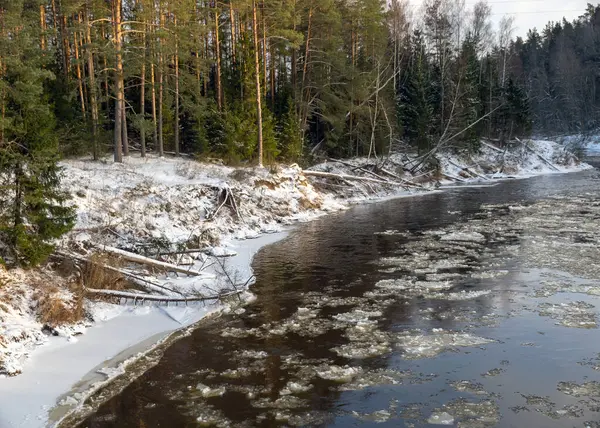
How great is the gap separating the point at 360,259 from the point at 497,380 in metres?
8.58

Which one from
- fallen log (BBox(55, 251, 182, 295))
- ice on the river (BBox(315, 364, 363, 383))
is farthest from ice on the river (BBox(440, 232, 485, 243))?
ice on the river (BBox(315, 364, 363, 383))

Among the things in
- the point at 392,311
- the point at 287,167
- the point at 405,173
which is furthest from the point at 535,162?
the point at 392,311

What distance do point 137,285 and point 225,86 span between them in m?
22.8

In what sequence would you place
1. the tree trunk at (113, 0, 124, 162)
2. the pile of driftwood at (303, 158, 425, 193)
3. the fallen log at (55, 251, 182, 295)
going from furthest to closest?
the pile of driftwood at (303, 158, 425, 193) < the tree trunk at (113, 0, 124, 162) < the fallen log at (55, 251, 182, 295)

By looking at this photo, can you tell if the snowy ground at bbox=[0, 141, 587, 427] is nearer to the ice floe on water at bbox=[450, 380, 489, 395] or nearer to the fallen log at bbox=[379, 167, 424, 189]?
the fallen log at bbox=[379, 167, 424, 189]

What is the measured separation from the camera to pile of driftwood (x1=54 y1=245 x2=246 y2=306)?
11789mm

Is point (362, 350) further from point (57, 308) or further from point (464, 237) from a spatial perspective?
point (464, 237)

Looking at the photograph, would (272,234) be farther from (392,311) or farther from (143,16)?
(143,16)

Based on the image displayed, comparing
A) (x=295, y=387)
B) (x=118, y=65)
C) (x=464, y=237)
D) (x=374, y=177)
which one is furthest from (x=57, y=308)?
(x=374, y=177)

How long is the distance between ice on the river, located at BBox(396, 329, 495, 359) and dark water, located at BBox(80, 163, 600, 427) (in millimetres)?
102

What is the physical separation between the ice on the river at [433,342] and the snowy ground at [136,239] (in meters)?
4.60

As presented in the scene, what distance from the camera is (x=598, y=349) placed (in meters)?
8.87

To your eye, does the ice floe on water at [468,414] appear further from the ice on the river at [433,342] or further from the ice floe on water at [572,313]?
the ice floe on water at [572,313]

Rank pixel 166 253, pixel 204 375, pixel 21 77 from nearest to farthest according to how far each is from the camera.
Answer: pixel 204 375 → pixel 21 77 → pixel 166 253
